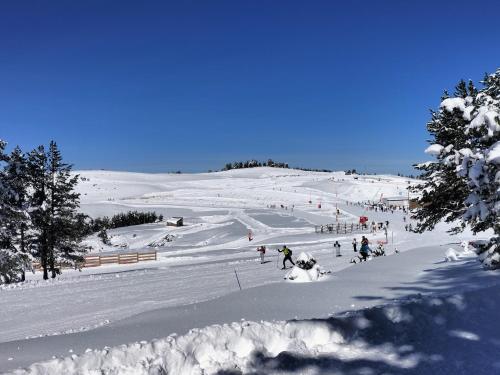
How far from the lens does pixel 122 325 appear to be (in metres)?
9.30

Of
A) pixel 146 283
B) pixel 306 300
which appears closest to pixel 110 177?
pixel 146 283

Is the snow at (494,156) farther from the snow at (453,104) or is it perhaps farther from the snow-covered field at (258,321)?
the snow-covered field at (258,321)

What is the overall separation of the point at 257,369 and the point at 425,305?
3643 mm

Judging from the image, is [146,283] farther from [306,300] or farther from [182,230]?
[182,230]

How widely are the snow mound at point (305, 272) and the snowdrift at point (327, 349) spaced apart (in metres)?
6.28

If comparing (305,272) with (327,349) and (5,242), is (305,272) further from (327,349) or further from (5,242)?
(5,242)

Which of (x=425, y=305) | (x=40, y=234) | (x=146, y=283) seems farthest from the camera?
(x=40, y=234)

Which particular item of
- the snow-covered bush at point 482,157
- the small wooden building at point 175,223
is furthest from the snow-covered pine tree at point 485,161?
the small wooden building at point 175,223

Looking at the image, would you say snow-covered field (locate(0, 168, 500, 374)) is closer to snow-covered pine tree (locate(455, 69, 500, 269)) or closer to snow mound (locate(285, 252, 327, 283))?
snow mound (locate(285, 252, 327, 283))

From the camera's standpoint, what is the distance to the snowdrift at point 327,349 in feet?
20.2

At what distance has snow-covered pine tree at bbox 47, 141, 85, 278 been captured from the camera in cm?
3381

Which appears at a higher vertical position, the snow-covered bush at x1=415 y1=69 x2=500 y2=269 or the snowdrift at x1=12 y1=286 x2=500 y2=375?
the snow-covered bush at x1=415 y1=69 x2=500 y2=269

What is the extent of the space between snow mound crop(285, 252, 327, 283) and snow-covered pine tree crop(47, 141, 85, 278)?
77.5 ft

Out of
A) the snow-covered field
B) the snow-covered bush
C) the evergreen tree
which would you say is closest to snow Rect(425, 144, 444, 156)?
the snow-covered bush
